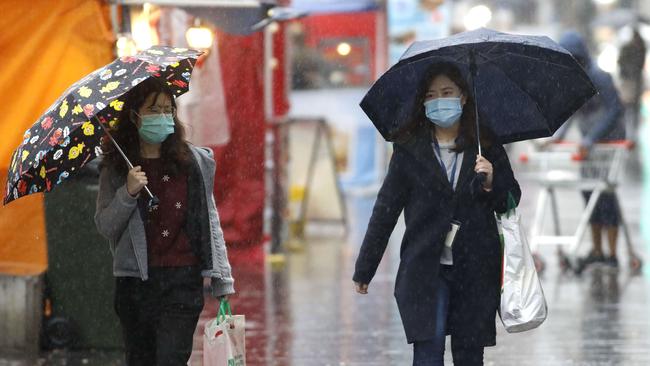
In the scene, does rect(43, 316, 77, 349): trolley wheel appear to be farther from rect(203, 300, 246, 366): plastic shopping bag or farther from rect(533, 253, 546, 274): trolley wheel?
rect(533, 253, 546, 274): trolley wheel

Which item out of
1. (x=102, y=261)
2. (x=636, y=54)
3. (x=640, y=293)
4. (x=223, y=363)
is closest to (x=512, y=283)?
(x=223, y=363)

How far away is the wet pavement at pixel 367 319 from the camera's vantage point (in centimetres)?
946

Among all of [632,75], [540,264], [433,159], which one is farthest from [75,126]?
[632,75]

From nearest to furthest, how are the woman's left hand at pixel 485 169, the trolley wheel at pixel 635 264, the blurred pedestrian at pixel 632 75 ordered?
the woman's left hand at pixel 485 169
the trolley wheel at pixel 635 264
the blurred pedestrian at pixel 632 75

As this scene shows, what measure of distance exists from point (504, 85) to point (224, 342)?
2.03 meters

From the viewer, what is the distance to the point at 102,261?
9422 millimetres

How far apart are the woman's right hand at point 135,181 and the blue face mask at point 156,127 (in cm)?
20

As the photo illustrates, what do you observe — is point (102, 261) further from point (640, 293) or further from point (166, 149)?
point (640, 293)

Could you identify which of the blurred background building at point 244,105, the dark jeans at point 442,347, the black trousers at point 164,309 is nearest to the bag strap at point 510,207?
the dark jeans at point 442,347

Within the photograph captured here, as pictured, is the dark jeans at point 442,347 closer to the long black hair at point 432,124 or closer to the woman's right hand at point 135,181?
the long black hair at point 432,124

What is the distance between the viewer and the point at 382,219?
687 centimetres

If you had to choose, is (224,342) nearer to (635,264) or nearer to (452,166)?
(452,166)

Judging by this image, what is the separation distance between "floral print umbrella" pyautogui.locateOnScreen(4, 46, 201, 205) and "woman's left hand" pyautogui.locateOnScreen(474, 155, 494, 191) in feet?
4.70

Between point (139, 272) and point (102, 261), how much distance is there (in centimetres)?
301
